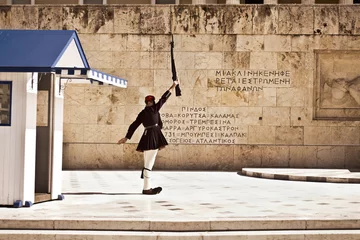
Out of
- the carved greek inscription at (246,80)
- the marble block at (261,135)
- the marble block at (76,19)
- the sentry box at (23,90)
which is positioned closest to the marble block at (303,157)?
the marble block at (261,135)

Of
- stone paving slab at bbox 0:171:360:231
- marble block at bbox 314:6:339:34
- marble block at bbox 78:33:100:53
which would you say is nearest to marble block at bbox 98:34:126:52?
marble block at bbox 78:33:100:53

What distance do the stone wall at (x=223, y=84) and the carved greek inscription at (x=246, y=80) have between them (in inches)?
1.5

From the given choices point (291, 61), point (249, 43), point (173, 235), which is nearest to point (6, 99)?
point (173, 235)

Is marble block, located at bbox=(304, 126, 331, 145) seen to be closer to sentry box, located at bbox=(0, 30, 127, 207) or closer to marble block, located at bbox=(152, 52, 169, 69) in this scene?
marble block, located at bbox=(152, 52, 169, 69)

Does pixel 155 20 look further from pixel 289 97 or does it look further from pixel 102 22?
pixel 289 97

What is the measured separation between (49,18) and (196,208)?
596 inches

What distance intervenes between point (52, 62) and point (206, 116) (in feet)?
44.5

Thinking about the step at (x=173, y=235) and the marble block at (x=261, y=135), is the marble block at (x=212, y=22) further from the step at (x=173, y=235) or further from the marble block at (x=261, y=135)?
the step at (x=173, y=235)

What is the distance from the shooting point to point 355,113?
25719mm

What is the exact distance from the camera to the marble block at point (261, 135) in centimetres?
2559

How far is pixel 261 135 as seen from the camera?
25594 mm

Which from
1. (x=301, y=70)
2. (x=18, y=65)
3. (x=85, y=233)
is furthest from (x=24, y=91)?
(x=301, y=70)

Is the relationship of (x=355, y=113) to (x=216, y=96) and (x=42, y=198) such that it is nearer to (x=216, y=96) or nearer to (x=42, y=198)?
(x=216, y=96)

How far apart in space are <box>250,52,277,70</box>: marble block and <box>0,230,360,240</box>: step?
15.3 m
